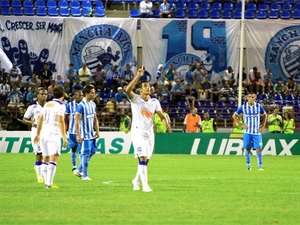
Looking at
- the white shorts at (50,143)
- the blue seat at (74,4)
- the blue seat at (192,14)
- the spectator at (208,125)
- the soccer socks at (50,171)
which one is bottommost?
the spectator at (208,125)

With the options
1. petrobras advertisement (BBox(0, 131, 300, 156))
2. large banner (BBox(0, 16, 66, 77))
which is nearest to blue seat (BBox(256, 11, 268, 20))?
petrobras advertisement (BBox(0, 131, 300, 156))

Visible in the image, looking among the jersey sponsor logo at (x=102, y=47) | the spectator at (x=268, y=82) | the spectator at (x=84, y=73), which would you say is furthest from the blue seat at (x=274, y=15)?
the spectator at (x=84, y=73)

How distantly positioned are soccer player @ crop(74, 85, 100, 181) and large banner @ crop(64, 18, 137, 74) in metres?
20.5

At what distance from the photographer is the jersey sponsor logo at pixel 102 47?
4384cm

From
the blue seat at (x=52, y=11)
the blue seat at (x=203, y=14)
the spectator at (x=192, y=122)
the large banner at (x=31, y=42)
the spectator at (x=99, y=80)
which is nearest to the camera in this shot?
the spectator at (x=192, y=122)

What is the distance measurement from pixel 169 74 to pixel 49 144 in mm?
23855

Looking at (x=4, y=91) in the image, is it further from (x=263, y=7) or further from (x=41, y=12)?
(x=263, y=7)

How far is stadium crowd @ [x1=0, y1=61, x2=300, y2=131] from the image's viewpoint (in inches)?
1575

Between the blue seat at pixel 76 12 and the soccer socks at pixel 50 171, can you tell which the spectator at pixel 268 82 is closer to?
the blue seat at pixel 76 12

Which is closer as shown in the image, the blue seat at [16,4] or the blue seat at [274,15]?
the blue seat at [16,4]

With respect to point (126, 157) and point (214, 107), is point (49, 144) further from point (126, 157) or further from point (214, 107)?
point (214, 107)

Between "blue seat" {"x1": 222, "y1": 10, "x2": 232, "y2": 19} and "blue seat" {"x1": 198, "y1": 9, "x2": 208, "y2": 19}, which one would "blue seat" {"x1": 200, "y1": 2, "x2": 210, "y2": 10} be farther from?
"blue seat" {"x1": 222, "y1": 10, "x2": 232, "y2": 19}

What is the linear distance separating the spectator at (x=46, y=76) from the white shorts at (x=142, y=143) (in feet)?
73.4

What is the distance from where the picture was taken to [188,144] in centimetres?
3844
